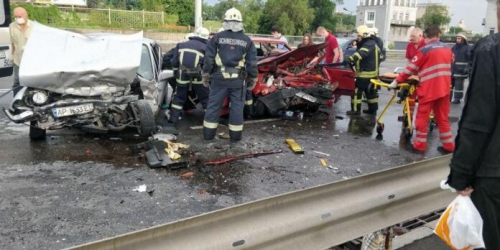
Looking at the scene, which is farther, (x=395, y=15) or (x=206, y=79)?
(x=395, y=15)

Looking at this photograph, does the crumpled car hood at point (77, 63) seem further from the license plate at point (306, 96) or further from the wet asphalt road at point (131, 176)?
the license plate at point (306, 96)

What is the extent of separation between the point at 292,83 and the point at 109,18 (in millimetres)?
22831

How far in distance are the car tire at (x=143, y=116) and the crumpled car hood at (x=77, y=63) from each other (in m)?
0.33

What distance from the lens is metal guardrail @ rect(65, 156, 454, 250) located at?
2.25 metres

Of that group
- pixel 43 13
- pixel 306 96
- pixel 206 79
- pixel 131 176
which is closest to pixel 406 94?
pixel 306 96

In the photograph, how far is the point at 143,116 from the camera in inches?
246

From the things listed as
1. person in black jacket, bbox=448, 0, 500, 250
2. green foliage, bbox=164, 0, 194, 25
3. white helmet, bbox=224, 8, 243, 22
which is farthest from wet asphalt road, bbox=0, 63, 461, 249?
green foliage, bbox=164, 0, 194, 25

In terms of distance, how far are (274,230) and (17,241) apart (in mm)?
2233

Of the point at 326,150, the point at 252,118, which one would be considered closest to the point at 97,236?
the point at 326,150

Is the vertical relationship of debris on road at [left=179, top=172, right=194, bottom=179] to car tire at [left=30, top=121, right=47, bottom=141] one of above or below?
below

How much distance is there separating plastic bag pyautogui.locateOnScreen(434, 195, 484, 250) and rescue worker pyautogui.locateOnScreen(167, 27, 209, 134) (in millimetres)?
5185

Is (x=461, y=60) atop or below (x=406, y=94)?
atop

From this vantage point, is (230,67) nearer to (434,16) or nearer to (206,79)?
(206,79)

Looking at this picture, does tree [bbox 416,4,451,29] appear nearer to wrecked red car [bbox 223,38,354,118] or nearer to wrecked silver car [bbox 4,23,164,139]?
wrecked red car [bbox 223,38,354,118]
